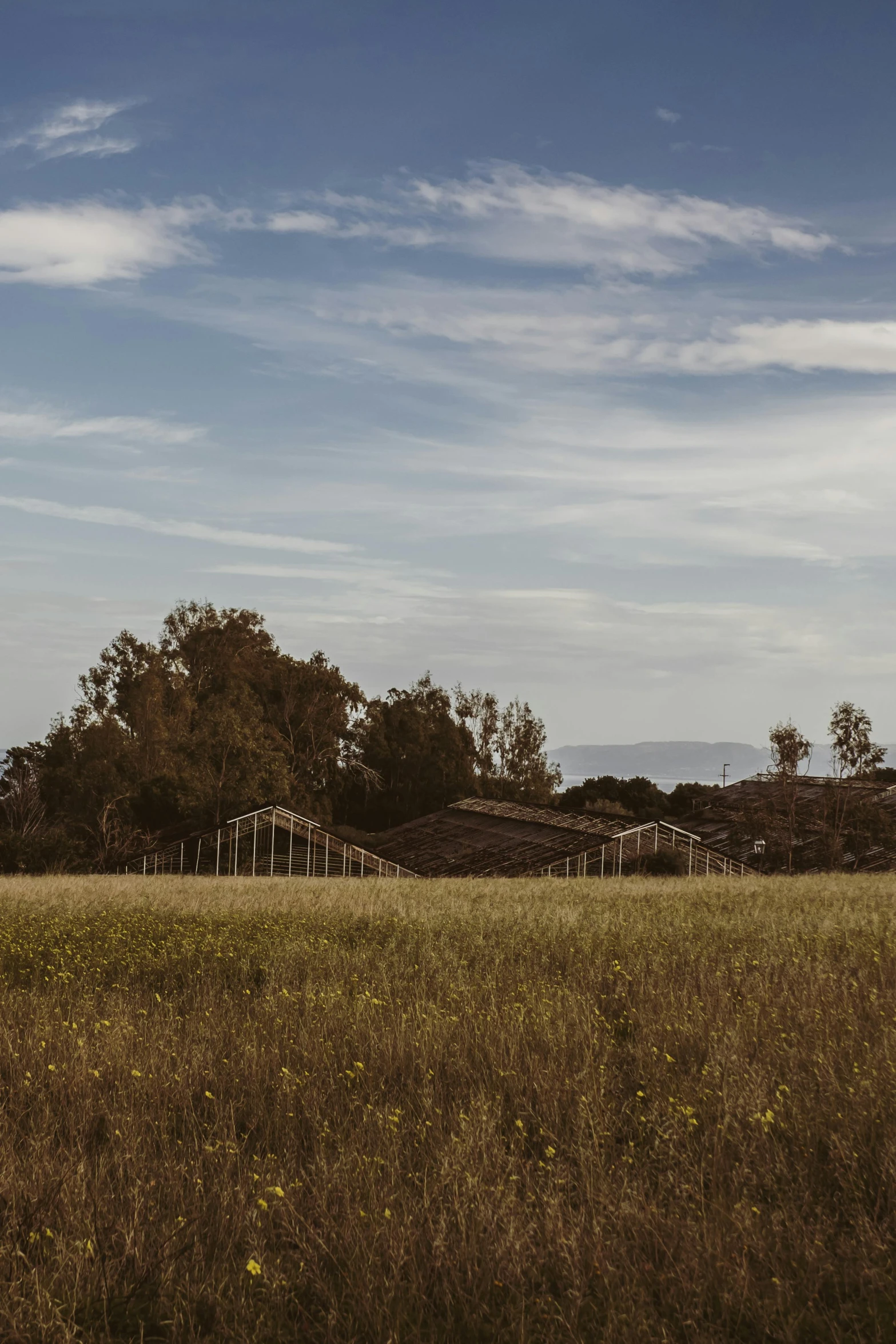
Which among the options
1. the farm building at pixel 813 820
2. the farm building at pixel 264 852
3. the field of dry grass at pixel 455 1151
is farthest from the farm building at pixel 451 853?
the field of dry grass at pixel 455 1151

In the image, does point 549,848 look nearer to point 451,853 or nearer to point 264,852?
point 451,853

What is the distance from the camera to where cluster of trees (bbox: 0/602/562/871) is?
62.9m

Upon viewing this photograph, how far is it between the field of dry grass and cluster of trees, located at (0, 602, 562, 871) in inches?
1903

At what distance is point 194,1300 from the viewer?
4.51 m

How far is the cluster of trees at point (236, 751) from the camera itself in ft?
206

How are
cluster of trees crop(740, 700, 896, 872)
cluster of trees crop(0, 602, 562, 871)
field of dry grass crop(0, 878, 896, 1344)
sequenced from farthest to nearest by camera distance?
cluster of trees crop(0, 602, 562, 871), cluster of trees crop(740, 700, 896, 872), field of dry grass crop(0, 878, 896, 1344)

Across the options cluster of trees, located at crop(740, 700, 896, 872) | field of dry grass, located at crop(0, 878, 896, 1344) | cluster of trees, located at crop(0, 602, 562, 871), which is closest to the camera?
field of dry grass, located at crop(0, 878, 896, 1344)

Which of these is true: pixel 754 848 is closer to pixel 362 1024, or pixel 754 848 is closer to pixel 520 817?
pixel 520 817

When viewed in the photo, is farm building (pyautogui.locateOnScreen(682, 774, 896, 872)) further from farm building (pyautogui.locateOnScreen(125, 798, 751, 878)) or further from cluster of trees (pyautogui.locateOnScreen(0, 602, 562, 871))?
cluster of trees (pyautogui.locateOnScreen(0, 602, 562, 871))

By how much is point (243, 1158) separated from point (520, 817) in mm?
56721

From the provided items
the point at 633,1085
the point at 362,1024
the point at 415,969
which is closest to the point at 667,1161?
the point at 633,1085

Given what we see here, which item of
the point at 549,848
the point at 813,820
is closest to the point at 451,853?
the point at 549,848

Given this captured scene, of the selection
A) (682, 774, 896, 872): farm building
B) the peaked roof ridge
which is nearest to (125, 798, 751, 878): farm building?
the peaked roof ridge

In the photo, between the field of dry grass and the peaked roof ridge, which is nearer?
the field of dry grass
